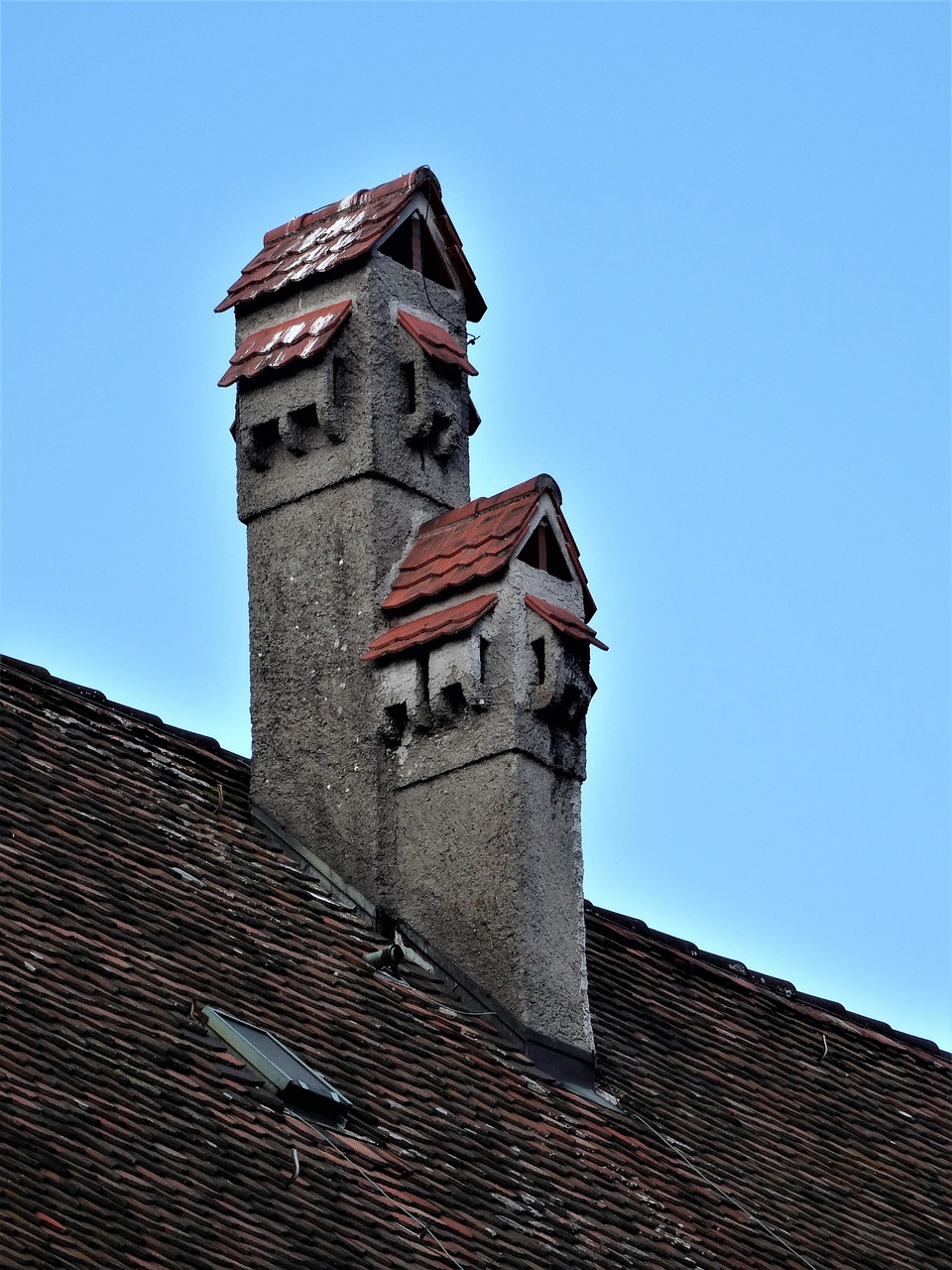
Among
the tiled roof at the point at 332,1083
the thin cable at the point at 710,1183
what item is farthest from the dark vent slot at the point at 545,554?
the thin cable at the point at 710,1183

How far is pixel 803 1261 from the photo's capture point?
12000 millimetres

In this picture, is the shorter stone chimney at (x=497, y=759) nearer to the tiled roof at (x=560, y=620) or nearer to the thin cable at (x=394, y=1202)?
the tiled roof at (x=560, y=620)

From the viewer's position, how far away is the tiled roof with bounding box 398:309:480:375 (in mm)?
13954

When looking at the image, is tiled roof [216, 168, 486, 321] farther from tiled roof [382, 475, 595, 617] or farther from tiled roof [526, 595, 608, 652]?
tiled roof [526, 595, 608, 652]

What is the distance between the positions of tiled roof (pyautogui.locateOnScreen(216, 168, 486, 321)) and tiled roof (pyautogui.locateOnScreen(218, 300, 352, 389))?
27 cm

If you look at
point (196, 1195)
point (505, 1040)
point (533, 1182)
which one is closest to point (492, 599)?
Result: point (505, 1040)

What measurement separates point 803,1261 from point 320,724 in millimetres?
3861

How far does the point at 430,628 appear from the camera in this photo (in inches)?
515

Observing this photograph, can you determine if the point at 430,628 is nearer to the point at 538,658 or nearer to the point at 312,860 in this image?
the point at 538,658

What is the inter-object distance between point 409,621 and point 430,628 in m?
0.30

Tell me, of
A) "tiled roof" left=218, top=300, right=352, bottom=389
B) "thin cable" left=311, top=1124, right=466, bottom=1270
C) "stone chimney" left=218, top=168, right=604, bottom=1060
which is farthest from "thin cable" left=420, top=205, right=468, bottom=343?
"thin cable" left=311, top=1124, right=466, bottom=1270

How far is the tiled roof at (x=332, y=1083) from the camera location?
9.12 m

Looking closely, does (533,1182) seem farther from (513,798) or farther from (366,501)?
(366,501)

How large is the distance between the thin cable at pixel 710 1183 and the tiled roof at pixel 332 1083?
3cm
